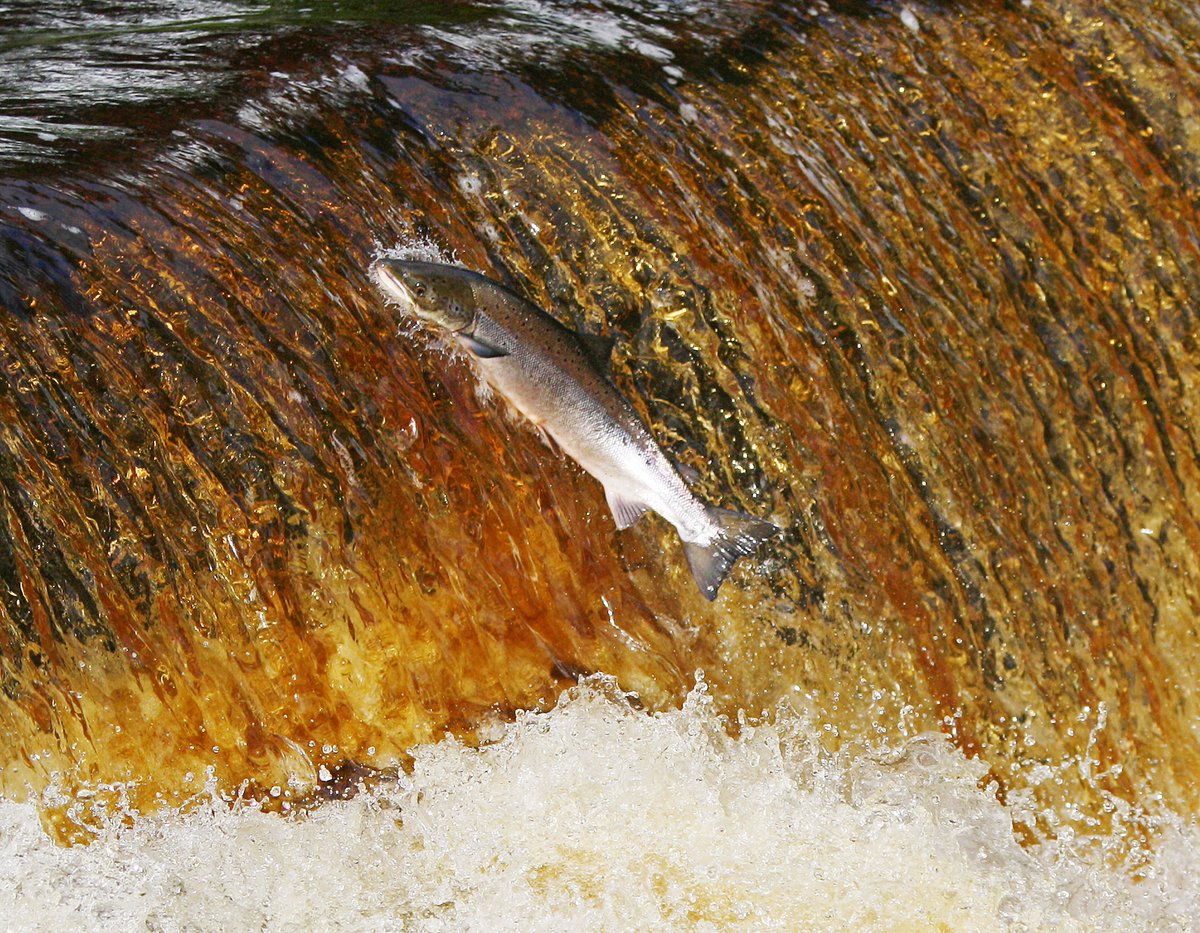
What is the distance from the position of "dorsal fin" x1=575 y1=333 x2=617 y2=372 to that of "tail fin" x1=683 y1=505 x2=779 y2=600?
0.41 m

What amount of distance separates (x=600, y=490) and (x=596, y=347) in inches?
16.9

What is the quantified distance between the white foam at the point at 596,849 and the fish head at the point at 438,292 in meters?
1.02

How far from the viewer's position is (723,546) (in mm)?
3164

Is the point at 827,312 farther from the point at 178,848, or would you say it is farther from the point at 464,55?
the point at 178,848

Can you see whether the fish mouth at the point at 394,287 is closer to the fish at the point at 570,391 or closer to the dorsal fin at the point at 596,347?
the fish at the point at 570,391

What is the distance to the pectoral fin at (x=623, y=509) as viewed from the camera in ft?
10.5

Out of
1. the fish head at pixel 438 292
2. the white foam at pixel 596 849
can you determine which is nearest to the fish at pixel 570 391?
the fish head at pixel 438 292

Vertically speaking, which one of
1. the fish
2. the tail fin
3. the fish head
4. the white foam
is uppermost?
the fish head

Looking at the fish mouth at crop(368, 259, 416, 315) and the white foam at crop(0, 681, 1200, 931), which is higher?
the fish mouth at crop(368, 259, 416, 315)

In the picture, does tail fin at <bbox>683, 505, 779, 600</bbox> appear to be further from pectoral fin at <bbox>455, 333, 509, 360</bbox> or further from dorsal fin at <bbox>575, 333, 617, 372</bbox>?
pectoral fin at <bbox>455, 333, 509, 360</bbox>

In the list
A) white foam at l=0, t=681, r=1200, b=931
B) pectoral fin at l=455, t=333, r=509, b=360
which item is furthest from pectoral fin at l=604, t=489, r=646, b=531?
white foam at l=0, t=681, r=1200, b=931

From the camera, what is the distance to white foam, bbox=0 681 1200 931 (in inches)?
127

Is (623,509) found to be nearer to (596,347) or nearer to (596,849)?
(596,347)

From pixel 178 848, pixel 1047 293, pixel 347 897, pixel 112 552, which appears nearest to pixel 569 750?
pixel 347 897
